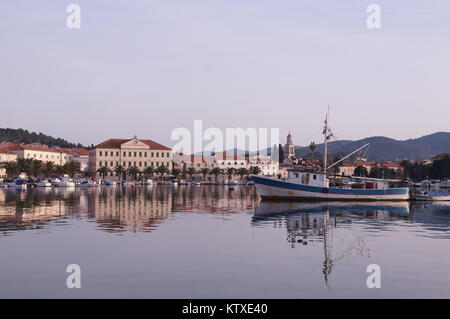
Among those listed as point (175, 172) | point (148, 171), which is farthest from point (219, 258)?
point (175, 172)

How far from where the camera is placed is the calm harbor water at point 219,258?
17688mm

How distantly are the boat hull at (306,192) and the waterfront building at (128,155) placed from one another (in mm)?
119563

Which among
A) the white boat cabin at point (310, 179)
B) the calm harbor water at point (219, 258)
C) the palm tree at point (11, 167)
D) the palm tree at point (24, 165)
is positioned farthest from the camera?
the palm tree at point (11, 167)

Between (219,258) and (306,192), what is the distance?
48444 mm

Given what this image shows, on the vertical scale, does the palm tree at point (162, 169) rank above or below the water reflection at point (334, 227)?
above

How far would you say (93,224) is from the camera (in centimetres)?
3684

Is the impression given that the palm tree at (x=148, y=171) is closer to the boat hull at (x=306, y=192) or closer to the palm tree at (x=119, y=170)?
the palm tree at (x=119, y=170)

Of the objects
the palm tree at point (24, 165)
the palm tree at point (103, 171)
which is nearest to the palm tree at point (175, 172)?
the palm tree at point (103, 171)

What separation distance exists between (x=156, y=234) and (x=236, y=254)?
8.27 metres

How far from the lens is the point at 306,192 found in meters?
71.0

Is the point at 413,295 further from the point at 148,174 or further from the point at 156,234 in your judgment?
the point at 148,174

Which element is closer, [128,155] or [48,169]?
[48,169]

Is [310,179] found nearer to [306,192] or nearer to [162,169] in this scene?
[306,192]

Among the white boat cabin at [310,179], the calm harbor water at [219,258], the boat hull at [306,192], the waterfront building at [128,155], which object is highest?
the waterfront building at [128,155]
